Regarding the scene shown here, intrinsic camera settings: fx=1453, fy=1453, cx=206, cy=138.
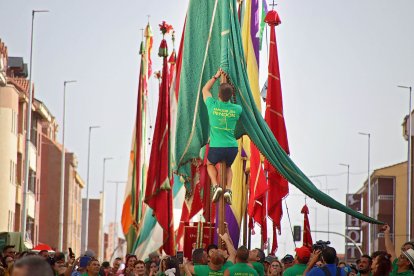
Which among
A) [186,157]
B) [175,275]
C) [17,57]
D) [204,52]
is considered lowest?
[175,275]

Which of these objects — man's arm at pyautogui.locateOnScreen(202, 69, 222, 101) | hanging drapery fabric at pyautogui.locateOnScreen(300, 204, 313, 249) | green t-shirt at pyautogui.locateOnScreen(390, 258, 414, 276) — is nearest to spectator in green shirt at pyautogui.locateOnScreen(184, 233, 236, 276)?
green t-shirt at pyautogui.locateOnScreen(390, 258, 414, 276)

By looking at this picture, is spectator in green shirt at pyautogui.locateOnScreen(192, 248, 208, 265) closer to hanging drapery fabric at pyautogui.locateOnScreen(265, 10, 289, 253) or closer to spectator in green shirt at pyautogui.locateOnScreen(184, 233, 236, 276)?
spectator in green shirt at pyautogui.locateOnScreen(184, 233, 236, 276)

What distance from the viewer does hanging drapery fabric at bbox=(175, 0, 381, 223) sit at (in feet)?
70.7

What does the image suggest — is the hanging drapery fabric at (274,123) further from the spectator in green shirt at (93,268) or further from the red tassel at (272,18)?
the spectator in green shirt at (93,268)

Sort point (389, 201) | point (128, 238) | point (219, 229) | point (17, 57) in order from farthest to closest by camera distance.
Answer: point (389, 201) → point (17, 57) → point (128, 238) → point (219, 229)

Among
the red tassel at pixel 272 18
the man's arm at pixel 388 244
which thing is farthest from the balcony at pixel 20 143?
the man's arm at pixel 388 244

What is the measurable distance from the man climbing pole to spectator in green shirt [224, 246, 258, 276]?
2.43 meters

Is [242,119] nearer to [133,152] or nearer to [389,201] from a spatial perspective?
[133,152]

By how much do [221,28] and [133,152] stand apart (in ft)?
59.8

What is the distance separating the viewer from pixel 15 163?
83.5 m

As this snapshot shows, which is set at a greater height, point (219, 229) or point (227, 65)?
point (227, 65)

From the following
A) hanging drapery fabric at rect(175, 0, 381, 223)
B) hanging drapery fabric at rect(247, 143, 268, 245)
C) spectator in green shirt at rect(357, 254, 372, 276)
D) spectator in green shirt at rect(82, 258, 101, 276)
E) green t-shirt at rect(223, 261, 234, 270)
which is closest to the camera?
green t-shirt at rect(223, 261, 234, 270)

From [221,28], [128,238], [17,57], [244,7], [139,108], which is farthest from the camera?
[17,57]

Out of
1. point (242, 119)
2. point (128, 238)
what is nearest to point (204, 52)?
point (242, 119)
